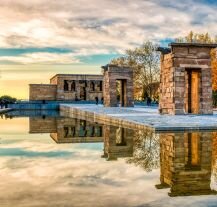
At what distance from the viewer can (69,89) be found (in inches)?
2237

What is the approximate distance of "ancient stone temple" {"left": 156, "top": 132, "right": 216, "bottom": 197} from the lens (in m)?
5.00

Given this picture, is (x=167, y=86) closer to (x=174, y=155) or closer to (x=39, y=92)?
(x=174, y=155)

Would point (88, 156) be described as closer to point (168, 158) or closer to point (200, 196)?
point (168, 158)

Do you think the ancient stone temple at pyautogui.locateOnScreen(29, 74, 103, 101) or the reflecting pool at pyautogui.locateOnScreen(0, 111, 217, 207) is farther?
the ancient stone temple at pyautogui.locateOnScreen(29, 74, 103, 101)

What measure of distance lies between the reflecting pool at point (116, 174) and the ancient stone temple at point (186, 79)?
8439 millimetres

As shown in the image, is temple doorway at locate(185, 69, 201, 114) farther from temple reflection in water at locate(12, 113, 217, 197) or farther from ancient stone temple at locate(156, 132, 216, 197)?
ancient stone temple at locate(156, 132, 216, 197)

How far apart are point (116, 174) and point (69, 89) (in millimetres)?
51194

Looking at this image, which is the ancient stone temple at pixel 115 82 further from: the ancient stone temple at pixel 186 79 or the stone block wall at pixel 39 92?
the stone block wall at pixel 39 92

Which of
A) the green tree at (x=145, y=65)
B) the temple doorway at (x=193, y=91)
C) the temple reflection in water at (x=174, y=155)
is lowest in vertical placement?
the temple reflection in water at (x=174, y=155)

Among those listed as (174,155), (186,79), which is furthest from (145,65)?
(174,155)

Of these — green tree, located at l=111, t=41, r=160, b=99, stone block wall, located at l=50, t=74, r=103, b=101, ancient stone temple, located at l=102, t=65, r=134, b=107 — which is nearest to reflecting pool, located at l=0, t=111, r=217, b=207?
ancient stone temple, located at l=102, t=65, r=134, b=107

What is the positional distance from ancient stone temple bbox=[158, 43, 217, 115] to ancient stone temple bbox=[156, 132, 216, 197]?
24.9ft

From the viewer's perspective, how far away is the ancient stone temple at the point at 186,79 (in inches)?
729

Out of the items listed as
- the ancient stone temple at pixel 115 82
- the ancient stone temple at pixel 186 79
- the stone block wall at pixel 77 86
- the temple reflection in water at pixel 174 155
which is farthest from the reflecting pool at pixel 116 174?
the stone block wall at pixel 77 86
